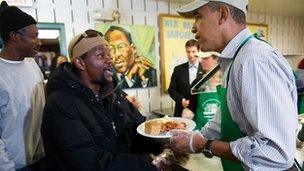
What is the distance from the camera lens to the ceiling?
3508 mm

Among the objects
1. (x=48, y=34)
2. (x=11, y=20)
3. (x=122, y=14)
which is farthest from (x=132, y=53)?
(x=11, y=20)

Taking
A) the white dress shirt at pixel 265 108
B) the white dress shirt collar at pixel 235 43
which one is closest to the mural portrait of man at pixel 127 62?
the white dress shirt collar at pixel 235 43

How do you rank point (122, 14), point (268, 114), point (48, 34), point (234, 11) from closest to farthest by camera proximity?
1. point (268, 114)
2. point (234, 11)
3. point (48, 34)
4. point (122, 14)

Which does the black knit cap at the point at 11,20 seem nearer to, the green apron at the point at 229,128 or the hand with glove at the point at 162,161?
the hand with glove at the point at 162,161

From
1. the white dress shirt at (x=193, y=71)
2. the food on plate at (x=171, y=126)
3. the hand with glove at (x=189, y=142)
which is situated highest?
the white dress shirt at (x=193, y=71)

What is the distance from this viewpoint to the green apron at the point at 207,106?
64.8 inches

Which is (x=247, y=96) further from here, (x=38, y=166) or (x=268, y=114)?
(x=38, y=166)

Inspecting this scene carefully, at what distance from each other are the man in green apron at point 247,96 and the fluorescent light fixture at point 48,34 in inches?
70.7

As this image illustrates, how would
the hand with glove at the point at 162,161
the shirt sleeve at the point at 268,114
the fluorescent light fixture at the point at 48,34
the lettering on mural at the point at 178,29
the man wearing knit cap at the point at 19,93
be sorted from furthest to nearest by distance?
the lettering on mural at the point at 178,29 < the fluorescent light fixture at the point at 48,34 < the man wearing knit cap at the point at 19,93 < the hand with glove at the point at 162,161 < the shirt sleeve at the point at 268,114

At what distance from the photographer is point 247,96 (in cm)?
84

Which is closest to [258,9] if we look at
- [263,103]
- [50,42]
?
[50,42]

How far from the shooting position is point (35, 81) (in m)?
1.72

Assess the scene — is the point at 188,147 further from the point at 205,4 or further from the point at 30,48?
the point at 30,48

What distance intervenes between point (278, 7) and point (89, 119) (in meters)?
3.69
